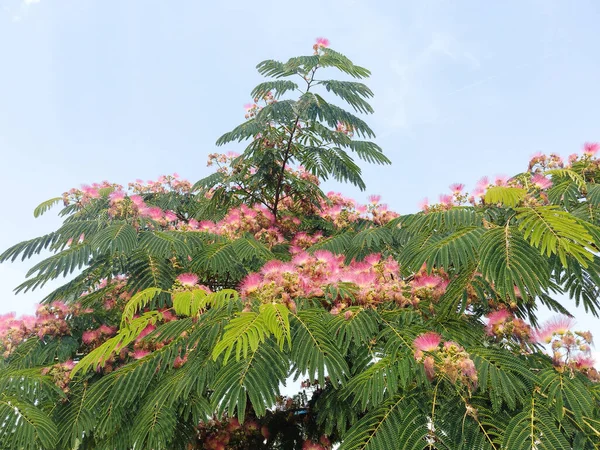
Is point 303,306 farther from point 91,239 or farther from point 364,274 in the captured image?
point 91,239

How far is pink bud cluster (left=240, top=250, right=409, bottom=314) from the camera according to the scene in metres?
3.15

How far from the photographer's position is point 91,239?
4168 millimetres

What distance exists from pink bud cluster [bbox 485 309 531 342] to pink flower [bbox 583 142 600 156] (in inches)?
58.8

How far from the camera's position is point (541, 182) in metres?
3.61

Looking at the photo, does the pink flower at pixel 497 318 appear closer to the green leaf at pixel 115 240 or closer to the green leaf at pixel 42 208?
the green leaf at pixel 115 240

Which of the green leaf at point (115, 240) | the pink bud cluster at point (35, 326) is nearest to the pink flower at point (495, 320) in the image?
the green leaf at point (115, 240)

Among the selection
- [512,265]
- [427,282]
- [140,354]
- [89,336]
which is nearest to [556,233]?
[512,265]

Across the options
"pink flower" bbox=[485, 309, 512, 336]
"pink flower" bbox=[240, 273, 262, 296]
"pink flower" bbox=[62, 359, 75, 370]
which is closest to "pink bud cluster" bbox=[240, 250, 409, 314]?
"pink flower" bbox=[240, 273, 262, 296]

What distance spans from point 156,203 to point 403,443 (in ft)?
17.7

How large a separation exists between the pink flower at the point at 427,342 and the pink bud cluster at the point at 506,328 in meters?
0.60

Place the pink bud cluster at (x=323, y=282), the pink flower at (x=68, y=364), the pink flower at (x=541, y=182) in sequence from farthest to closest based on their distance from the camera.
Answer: the pink flower at (x=68, y=364) < the pink flower at (x=541, y=182) < the pink bud cluster at (x=323, y=282)

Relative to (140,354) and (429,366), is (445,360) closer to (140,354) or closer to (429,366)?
(429,366)

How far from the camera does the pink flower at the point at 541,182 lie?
353 cm

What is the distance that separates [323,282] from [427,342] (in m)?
0.95
